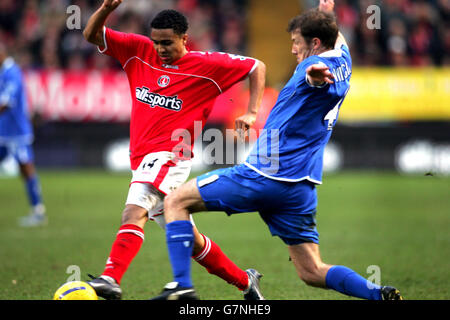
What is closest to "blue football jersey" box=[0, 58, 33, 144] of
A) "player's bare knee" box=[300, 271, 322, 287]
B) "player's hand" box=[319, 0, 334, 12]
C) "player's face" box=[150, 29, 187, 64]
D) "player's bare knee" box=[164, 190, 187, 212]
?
"player's face" box=[150, 29, 187, 64]

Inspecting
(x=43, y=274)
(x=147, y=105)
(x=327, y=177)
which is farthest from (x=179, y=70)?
(x=327, y=177)

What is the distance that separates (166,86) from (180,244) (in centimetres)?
148

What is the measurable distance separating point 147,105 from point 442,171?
43.8 feet

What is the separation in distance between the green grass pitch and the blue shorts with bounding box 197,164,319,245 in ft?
4.05

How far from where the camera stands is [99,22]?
5.03 meters

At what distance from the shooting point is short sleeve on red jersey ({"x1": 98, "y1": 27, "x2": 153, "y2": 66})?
5.21 metres

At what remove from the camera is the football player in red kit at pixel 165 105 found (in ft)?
16.5

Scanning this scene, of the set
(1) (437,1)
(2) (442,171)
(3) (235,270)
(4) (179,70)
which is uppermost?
(1) (437,1)

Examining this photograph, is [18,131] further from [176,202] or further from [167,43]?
[176,202]

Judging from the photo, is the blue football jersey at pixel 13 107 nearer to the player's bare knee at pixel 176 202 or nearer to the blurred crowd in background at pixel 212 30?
the player's bare knee at pixel 176 202

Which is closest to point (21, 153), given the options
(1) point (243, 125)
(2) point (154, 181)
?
(2) point (154, 181)

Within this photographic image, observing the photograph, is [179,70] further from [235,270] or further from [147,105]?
[235,270]

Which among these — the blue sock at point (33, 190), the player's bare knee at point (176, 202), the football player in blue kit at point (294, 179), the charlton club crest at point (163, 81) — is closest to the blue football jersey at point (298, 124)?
the football player in blue kit at point (294, 179)

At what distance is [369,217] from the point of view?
10.6 metres
